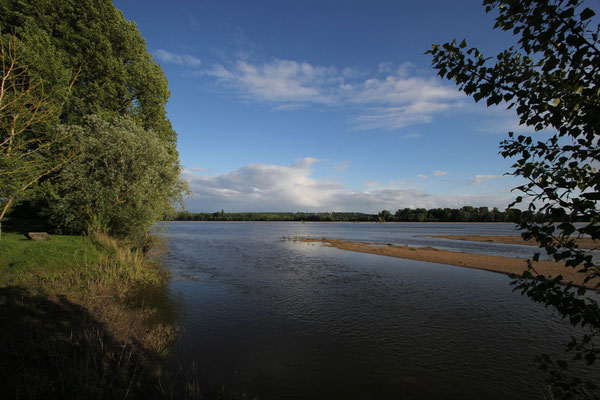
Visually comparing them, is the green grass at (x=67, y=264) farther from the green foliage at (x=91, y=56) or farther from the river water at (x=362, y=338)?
the green foliage at (x=91, y=56)

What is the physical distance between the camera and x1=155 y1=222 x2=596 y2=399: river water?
9.16 metres

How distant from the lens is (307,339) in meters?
12.2

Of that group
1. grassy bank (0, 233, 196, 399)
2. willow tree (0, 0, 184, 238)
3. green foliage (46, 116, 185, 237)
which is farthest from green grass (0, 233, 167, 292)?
willow tree (0, 0, 184, 238)

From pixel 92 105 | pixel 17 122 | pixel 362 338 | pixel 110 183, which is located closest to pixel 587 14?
pixel 362 338

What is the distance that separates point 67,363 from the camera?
7.63m

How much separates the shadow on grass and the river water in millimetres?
1458

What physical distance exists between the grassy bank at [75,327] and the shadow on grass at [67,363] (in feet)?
0.07

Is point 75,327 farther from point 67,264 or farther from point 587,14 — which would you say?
point 587,14

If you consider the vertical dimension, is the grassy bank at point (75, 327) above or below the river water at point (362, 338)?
above

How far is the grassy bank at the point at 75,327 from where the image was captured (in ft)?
22.9

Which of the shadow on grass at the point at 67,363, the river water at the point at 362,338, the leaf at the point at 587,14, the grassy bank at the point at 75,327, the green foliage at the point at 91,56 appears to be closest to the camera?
the leaf at the point at 587,14

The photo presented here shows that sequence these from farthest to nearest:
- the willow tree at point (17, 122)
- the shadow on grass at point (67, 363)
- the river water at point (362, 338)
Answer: the willow tree at point (17, 122) < the river water at point (362, 338) < the shadow on grass at point (67, 363)

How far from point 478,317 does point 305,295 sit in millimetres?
10044

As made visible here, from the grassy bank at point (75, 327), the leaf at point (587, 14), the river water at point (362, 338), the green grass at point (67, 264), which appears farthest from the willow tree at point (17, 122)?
the leaf at point (587, 14)
